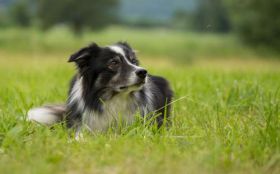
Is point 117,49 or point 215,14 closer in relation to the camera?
point 117,49

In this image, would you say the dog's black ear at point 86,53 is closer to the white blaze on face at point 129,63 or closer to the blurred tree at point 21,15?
the white blaze on face at point 129,63

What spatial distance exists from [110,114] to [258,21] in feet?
85.5

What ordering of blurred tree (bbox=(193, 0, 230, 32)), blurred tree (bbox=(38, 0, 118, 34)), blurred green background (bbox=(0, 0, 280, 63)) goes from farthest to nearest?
blurred tree (bbox=(193, 0, 230, 32)) < blurred tree (bbox=(38, 0, 118, 34)) < blurred green background (bbox=(0, 0, 280, 63))

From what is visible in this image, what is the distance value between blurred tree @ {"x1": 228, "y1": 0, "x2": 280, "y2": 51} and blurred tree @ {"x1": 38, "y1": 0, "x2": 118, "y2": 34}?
13537 mm

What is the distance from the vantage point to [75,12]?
4034 cm

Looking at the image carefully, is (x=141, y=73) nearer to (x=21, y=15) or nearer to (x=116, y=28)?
(x=21, y=15)

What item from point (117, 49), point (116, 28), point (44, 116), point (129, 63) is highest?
point (117, 49)

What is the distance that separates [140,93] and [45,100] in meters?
1.59

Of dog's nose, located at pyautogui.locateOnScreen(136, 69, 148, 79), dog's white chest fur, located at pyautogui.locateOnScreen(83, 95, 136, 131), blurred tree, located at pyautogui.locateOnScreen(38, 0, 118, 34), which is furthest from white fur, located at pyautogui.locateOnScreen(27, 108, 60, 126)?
blurred tree, located at pyautogui.locateOnScreen(38, 0, 118, 34)

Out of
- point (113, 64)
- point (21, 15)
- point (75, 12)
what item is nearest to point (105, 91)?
point (113, 64)

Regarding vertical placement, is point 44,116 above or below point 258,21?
below

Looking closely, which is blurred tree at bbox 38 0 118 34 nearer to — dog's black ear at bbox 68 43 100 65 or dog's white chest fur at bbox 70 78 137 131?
dog's black ear at bbox 68 43 100 65

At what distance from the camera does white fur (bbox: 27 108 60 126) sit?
5162 mm

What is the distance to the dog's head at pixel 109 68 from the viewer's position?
4883 millimetres
